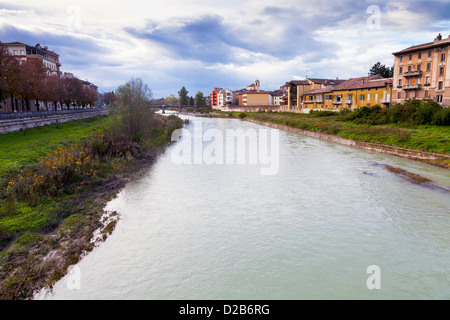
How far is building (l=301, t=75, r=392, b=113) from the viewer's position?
2020 inches

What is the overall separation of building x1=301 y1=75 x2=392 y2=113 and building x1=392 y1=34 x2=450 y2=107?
2660mm

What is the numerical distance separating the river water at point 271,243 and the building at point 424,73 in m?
29.8

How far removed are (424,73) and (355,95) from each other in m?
13.8

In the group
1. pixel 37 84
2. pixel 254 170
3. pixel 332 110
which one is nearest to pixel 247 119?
pixel 332 110

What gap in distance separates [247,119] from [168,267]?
75.7 metres

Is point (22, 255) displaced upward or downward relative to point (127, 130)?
downward

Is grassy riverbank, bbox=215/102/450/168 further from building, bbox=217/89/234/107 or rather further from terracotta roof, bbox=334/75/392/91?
building, bbox=217/89/234/107

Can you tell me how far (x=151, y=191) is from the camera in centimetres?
1673
